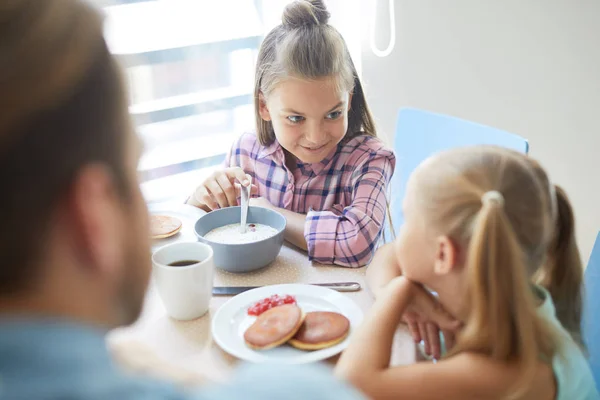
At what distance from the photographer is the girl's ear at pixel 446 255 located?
35.0 inches

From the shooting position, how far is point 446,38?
Result: 2209 mm

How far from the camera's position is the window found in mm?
2256

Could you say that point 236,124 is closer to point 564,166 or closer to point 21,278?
point 564,166

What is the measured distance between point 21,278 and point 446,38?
6.83 feet

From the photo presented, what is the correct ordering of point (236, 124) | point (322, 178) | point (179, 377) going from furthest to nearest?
point (236, 124) < point (322, 178) < point (179, 377)

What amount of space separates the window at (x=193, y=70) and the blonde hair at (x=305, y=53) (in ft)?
2.57

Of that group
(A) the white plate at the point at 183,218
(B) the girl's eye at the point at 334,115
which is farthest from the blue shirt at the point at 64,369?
(B) the girl's eye at the point at 334,115

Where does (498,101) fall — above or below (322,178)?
above

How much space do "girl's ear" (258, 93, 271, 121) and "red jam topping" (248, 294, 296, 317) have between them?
683 mm

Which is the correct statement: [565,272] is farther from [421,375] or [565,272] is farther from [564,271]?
[421,375]

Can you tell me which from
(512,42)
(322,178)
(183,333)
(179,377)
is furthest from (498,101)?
(179,377)

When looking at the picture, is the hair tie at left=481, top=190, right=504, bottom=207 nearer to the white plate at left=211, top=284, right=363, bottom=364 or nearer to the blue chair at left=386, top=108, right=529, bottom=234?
the white plate at left=211, top=284, right=363, bottom=364

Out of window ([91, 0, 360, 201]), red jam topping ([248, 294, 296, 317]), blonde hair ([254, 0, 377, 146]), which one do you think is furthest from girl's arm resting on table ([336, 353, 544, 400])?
window ([91, 0, 360, 201])

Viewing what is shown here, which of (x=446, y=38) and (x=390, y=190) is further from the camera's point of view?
(x=446, y=38)
